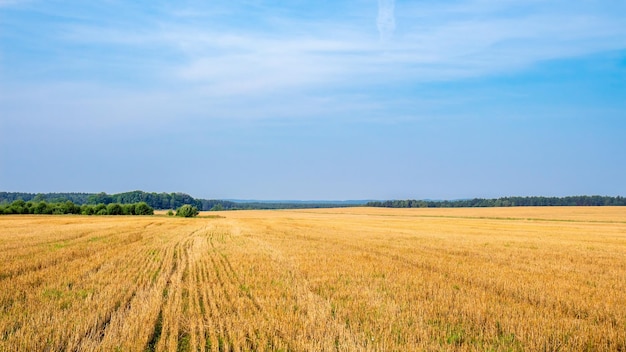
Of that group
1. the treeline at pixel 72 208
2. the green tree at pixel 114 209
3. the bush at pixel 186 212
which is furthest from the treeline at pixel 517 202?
the green tree at pixel 114 209

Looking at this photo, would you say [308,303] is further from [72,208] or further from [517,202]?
[517,202]

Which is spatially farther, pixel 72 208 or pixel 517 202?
pixel 517 202

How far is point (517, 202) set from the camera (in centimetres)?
13812

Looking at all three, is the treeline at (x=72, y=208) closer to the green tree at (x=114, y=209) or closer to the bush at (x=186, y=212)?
the green tree at (x=114, y=209)

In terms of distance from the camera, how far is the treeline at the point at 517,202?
132 metres

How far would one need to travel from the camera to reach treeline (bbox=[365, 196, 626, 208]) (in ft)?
433

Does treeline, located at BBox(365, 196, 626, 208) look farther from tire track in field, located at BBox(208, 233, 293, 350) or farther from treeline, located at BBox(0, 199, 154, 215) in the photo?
tire track in field, located at BBox(208, 233, 293, 350)

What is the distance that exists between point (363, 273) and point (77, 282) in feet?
26.8

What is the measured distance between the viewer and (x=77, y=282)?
12016 millimetres

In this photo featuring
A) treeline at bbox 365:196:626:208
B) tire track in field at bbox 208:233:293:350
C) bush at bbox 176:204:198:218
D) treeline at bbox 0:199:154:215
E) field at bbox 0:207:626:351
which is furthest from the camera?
treeline at bbox 365:196:626:208

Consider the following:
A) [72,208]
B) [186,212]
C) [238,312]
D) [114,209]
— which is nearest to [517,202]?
[186,212]

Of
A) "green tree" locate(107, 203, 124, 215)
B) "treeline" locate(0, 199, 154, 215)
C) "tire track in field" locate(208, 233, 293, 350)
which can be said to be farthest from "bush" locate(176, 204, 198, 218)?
A: "tire track in field" locate(208, 233, 293, 350)

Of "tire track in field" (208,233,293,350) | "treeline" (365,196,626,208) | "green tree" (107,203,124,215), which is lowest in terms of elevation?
"tire track in field" (208,233,293,350)

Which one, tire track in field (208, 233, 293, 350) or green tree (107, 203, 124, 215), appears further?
green tree (107, 203, 124, 215)
